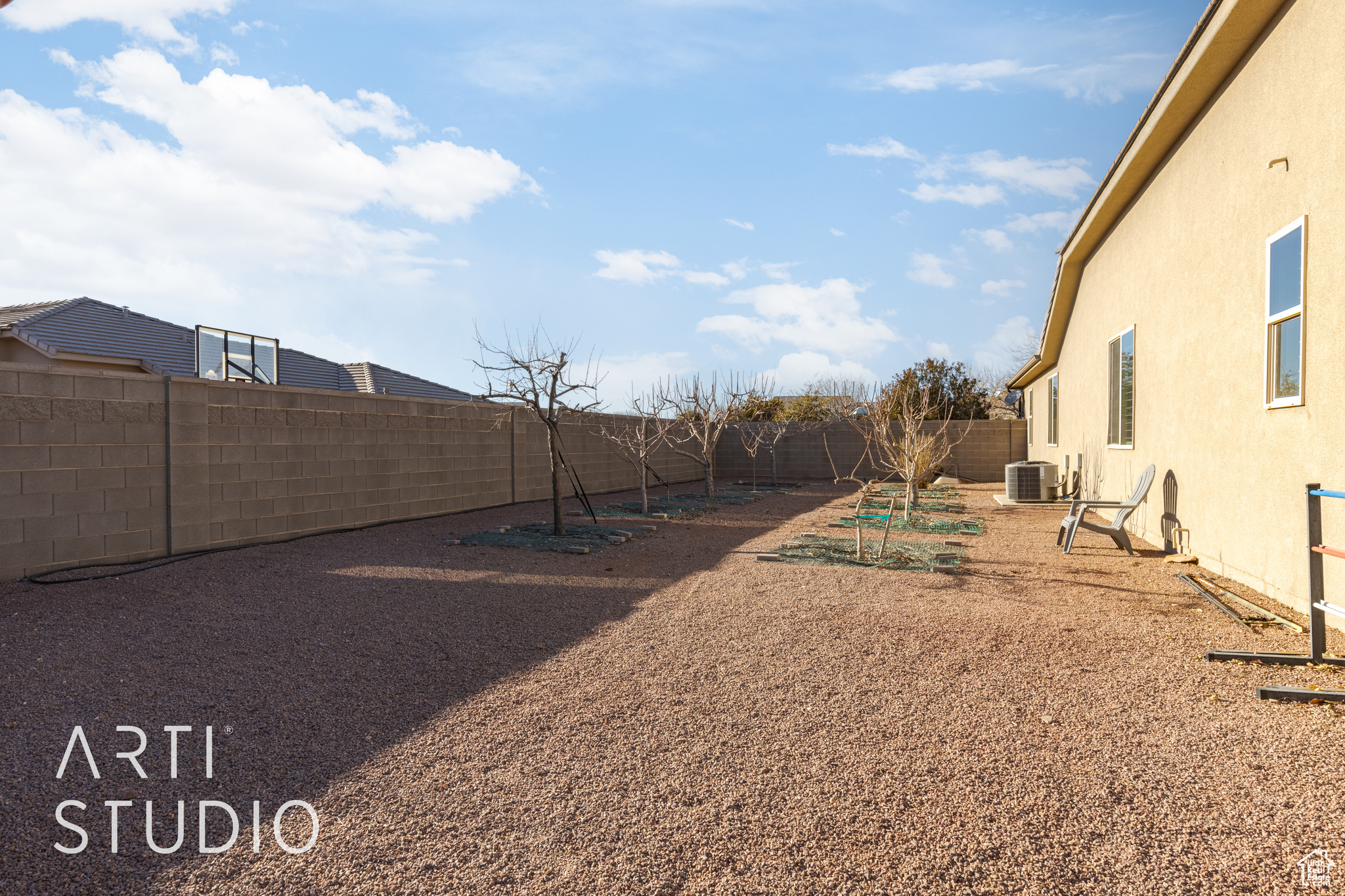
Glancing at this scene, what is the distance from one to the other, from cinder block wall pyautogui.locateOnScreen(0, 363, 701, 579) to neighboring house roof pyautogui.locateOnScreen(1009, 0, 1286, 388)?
8.51 m

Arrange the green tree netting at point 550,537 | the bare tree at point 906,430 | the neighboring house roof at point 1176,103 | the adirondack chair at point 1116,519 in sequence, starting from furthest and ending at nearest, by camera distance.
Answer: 1. the bare tree at point 906,430
2. the green tree netting at point 550,537
3. the adirondack chair at point 1116,519
4. the neighboring house roof at point 1176,103

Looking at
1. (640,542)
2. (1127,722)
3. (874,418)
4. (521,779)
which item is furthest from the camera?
(874,418)

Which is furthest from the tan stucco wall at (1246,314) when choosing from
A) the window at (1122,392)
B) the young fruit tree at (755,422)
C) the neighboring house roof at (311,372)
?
the neighboring house roof at (311,372)

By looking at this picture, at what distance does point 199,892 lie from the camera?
2.00 meters

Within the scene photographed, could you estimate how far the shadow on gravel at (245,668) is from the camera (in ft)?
7.90

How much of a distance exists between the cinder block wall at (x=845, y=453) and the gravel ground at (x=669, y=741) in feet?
45.6

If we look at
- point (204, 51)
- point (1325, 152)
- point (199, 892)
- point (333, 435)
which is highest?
point (204, 51)

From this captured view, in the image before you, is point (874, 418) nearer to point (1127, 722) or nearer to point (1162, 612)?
point (1162, 612)

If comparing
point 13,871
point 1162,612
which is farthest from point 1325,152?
point 13,871

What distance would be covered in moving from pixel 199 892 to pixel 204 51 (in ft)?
26.3

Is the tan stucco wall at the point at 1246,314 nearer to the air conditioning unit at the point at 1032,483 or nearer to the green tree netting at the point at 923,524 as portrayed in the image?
the green tree netting at the point at 923,524

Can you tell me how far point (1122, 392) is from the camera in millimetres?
9312

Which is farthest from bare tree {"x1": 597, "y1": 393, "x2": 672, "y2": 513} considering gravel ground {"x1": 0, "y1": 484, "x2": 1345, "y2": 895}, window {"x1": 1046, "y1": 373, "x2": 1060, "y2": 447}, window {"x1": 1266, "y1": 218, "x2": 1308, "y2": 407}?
window {"x1": 1266, "y1": 218, "x2": 1308, "y2": 407}

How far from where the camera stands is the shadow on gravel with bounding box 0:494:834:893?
241cm
